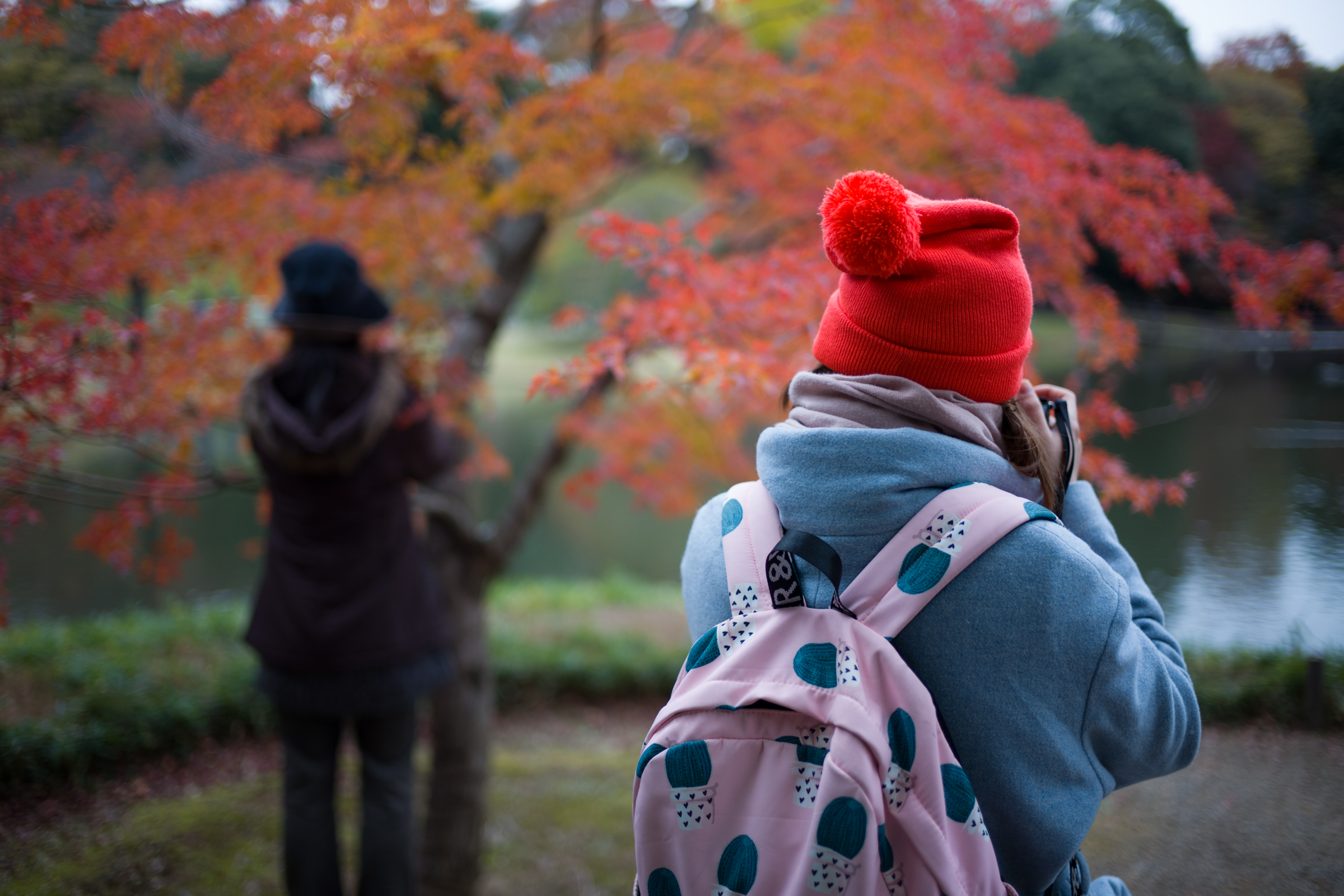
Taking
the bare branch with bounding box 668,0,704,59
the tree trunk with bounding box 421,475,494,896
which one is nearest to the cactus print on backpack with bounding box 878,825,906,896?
the tree trunk with bounding box 421,475,494,896

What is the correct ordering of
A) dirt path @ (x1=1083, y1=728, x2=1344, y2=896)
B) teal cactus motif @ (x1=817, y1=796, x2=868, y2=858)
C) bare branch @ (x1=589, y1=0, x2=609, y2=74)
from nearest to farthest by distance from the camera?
1. teal cactus motif @ (x1=817, y1=796, x2=868, y2=858)
2. dirt path @ (x1=1083, y1=728, x2=1344, y2=896)
3. bare branch @ (x1=589, y1=0, x2=609, y2=74)

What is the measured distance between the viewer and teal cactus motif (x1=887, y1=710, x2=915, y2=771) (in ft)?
2.98

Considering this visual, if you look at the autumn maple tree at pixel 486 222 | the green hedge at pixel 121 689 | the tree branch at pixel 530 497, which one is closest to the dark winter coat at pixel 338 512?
the autumn maple tree at pixel 486 222

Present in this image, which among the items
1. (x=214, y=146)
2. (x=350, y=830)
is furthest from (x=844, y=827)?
(x=350, y=830)

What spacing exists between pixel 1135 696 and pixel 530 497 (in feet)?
9.97

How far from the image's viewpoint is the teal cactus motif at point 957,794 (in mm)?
905

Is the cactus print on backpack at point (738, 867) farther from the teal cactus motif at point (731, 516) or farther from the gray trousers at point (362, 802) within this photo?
the gray trousers at point (362, 802)

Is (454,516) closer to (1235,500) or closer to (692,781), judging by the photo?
(692,781)

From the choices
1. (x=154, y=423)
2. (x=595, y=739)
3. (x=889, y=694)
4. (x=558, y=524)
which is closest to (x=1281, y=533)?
(x=889, y=694)

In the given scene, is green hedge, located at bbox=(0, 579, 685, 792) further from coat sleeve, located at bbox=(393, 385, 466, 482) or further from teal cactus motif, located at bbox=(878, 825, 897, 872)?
teal cactus motif, located at bbox=(878, 825, 897, 872)

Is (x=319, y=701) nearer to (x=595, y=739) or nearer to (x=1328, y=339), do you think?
(x=1328, y=339)

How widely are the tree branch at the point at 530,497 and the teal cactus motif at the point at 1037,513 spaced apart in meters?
2.74

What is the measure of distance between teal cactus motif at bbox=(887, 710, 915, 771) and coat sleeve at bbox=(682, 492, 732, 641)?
247 mm

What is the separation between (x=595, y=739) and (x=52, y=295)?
4029mm
